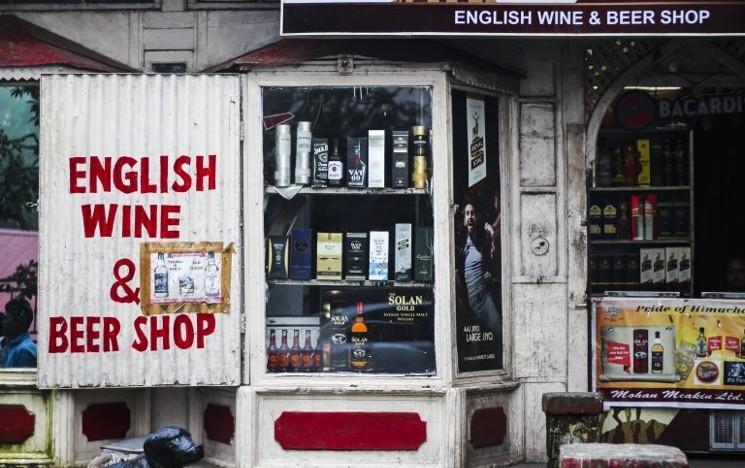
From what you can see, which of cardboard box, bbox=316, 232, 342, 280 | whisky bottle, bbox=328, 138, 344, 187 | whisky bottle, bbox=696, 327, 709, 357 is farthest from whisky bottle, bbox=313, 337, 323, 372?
whisky bottle, bbox=696, 327, 709, 357

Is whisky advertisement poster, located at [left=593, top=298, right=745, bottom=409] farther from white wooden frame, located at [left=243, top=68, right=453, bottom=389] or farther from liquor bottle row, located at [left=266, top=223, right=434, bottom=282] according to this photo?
liquor bottle row, located at [left=266, top=223, right=434, bottom=282]

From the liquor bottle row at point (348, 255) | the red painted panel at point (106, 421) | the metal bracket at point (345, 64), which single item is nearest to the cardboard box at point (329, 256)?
the liquor bottle row at point (348, 255)

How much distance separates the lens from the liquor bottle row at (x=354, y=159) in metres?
9.92

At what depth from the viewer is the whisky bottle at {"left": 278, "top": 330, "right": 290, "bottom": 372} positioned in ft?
32.5

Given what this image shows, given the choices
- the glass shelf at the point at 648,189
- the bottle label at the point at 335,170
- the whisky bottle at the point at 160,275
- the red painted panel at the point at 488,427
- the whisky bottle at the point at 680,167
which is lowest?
the red painted panel at the point at 488,427

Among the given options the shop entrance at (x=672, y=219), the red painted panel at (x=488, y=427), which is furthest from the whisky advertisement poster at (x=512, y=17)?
the red painted panel at (x=488, y=427)

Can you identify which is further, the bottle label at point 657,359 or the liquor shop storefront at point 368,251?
the bottle label at point 657,359

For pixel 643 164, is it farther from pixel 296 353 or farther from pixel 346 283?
pixel 296 353

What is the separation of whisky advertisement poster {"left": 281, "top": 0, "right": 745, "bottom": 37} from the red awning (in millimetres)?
1790

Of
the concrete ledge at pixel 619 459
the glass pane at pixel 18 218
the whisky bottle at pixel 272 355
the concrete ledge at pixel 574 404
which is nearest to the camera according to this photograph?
the concrete ledge at pixel 619 459

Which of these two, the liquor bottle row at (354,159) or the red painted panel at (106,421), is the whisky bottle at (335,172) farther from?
the red painted panel at (106,421)

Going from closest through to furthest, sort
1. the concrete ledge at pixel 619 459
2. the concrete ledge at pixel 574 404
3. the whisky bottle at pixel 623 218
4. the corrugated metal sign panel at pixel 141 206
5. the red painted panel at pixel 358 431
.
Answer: the concrete ledge at pixel 619 459 → the concrete ledge at pixel 574 404 → the red painted panel at pixel 358 431 → the corrugated metal sign panel at pixel 141 206 → the whisky bottle at pixel 623 218

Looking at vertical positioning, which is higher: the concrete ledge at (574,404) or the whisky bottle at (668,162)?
the whisky bottle at (668,162)

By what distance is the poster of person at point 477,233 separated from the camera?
10.0 metres
